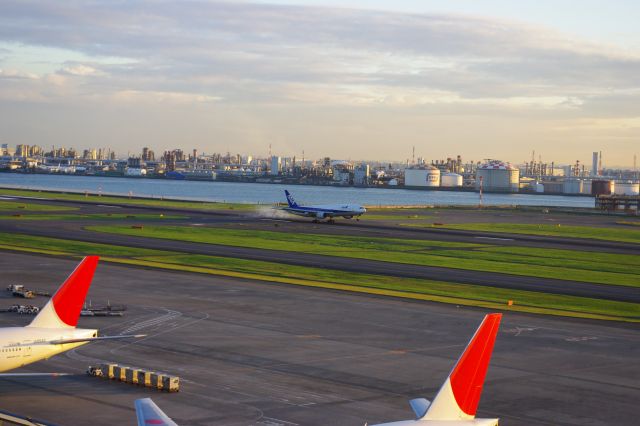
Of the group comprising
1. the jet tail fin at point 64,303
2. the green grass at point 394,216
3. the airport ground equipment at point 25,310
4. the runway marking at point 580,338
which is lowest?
the runway marking at point 580,338

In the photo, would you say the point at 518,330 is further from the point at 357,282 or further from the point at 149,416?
the point at 149,416

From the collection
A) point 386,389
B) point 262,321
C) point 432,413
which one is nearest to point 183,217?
point 262,321

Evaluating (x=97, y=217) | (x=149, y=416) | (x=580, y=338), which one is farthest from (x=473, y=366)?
(x=97, y=217)

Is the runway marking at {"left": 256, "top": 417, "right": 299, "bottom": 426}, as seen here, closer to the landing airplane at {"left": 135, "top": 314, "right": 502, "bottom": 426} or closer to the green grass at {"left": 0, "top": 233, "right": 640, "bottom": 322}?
the landing airplane at {"left": 135, "top": 314, "right": 502, "bottom": 426}

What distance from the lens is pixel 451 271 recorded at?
8850cm

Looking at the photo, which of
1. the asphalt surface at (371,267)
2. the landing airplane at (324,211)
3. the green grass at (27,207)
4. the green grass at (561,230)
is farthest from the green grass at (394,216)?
the asphalt surface at (371,267)

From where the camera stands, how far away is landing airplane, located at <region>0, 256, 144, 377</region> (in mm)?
35969

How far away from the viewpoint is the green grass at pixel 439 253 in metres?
92.2

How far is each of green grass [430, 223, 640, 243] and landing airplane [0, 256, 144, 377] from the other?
11242cm

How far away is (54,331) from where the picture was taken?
3675 cm

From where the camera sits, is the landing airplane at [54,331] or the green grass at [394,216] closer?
→ the landing airplane at [54,331]

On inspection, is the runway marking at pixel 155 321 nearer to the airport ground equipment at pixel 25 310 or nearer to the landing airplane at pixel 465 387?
the airport ground equipment at pixel 25 310

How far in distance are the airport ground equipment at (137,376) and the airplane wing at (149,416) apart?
1496cm

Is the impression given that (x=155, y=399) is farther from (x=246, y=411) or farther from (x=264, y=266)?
(x=264, y=266)
